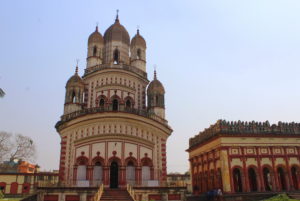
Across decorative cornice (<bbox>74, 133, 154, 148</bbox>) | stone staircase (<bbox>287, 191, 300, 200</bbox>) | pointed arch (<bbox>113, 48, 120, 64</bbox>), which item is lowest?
stone staircase (<bbox>287, 191, 300, 200</bbox>)

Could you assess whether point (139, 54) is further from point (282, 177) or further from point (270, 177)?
point (282, 177)

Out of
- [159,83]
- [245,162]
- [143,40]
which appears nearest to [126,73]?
[159,83]

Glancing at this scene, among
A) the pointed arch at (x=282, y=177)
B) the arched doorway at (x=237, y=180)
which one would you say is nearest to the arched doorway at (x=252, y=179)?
the arched doorway at (x=237, y=180)

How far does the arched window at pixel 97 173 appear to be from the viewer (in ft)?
86.5

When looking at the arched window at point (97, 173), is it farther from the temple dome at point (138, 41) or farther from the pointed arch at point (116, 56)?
the temple dome at point (138, 41)

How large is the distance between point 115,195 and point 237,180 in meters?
14.9

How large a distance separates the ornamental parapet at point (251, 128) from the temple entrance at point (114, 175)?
11391 millimetres

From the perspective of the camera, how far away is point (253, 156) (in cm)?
2956

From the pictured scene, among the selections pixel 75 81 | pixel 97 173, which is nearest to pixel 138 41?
pixel 75 81

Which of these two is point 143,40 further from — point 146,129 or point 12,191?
point 12,191

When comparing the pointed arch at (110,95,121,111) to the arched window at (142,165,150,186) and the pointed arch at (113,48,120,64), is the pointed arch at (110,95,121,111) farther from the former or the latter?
the arched window at (142,165,150,186)

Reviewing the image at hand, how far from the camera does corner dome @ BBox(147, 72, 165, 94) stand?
3284cm

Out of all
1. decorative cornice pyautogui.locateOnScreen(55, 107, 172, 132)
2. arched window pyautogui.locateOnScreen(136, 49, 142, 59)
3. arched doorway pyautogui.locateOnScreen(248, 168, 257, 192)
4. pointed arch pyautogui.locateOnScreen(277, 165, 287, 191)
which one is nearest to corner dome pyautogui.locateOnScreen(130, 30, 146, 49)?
arched window pyautogui.locateOnScreen(136, 49, 142, 59)

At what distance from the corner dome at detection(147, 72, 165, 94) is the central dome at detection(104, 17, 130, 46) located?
692cm
